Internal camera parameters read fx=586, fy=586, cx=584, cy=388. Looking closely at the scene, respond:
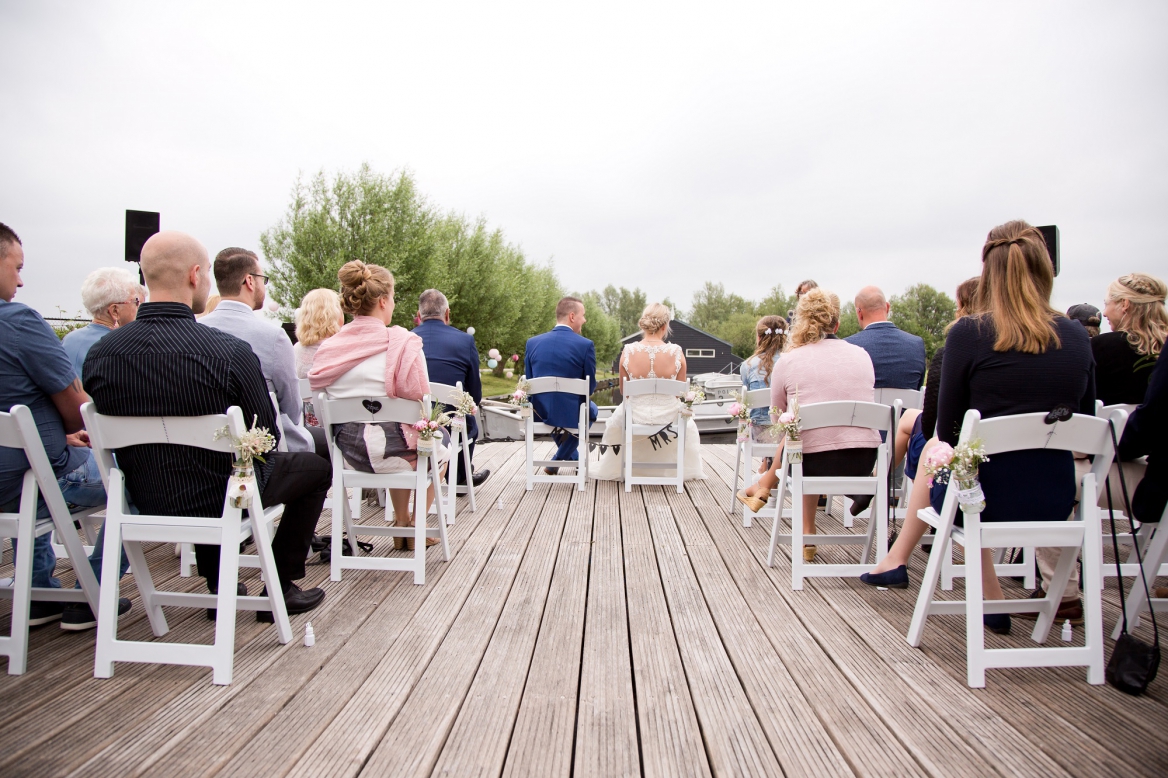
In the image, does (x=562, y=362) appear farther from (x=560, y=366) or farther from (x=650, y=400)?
(x=650, y=400)

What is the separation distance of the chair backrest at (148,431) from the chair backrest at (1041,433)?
2.64m

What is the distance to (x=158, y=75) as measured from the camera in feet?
36.6

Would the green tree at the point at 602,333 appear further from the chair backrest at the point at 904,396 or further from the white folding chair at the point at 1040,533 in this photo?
the white folding chair at the point at 1040,533

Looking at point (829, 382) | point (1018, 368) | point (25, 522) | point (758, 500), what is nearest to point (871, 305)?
point (829, 382)

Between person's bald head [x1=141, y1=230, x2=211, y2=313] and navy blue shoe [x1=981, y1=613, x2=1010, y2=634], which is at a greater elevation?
person's bald head [x1=141, y1=230, x2=211, y2=313]

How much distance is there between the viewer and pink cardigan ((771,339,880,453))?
10.7 ft

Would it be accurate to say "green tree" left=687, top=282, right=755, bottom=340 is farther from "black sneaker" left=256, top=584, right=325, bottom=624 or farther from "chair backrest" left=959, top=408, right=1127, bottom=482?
"black sneaker" left=256, top=584, right=325, bottom=624

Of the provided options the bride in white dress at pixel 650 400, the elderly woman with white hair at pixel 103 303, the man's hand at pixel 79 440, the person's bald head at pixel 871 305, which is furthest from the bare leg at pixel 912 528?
the elderly woman with white hair at pixel 103 303

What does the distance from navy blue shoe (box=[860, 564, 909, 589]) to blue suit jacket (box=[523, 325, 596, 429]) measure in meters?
2.87

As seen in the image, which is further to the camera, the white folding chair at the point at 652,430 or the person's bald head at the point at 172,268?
the white folding chair at the point at 652,430

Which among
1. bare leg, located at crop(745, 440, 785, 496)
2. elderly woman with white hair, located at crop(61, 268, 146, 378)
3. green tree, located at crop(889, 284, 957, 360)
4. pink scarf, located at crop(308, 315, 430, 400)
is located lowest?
bare leg, located at crop(745, 440, 785, 496)

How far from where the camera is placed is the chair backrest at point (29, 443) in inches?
80.8

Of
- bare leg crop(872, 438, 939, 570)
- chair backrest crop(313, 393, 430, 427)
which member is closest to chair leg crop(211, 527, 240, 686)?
chair backrest crop(313, 393, 430, 427)

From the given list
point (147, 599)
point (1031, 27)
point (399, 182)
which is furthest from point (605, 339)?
point (147, 599)
